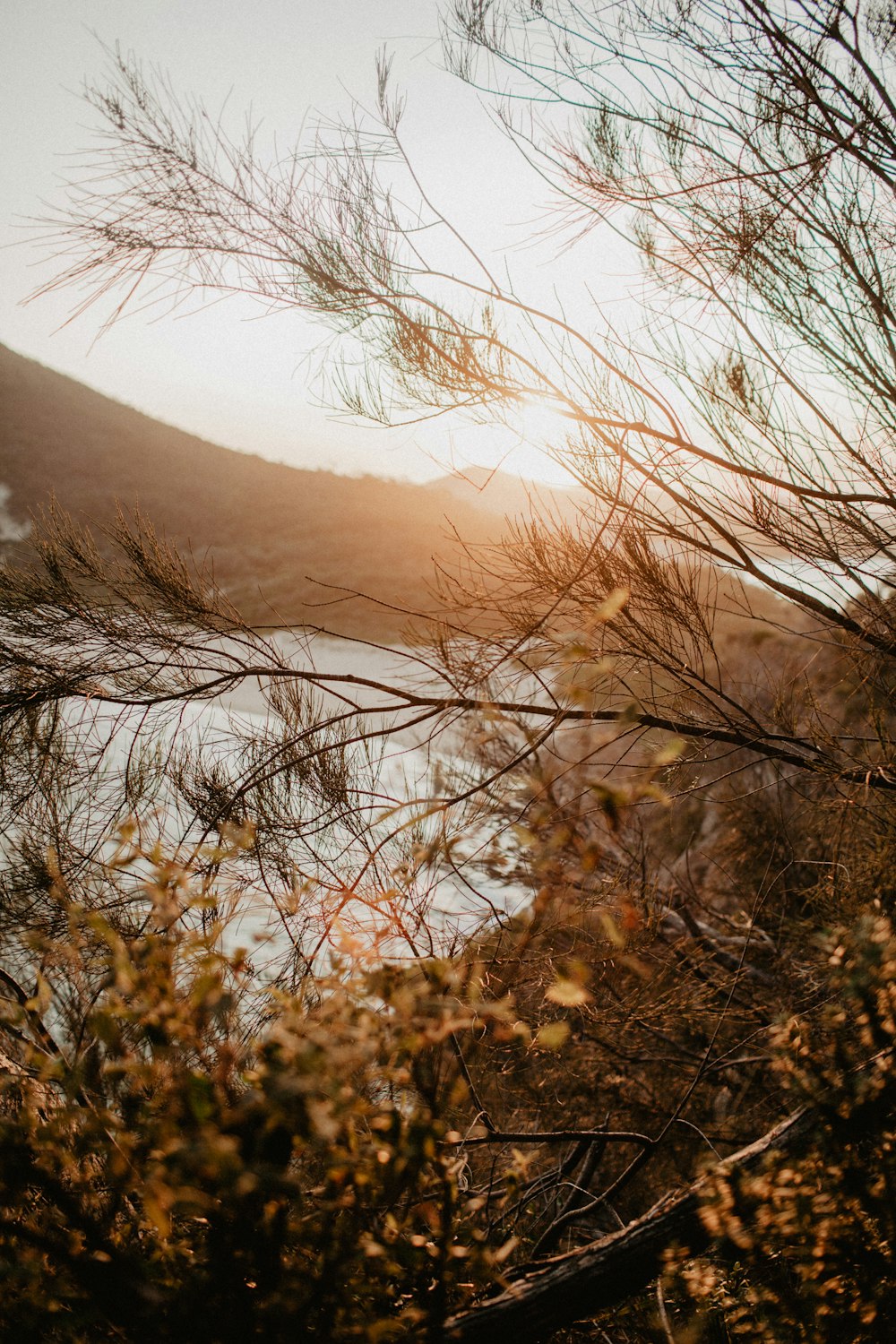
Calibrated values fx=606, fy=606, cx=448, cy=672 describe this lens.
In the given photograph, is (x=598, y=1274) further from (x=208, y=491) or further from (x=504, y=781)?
(x=208, y=491)

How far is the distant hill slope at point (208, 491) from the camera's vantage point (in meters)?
10.4

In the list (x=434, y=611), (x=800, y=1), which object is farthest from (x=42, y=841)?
(x=800, y=1)

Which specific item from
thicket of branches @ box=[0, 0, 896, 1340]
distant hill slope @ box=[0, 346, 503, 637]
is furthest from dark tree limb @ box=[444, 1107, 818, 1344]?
distant hill slope @ box=[0, 346, 503, 637]

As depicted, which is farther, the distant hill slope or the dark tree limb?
the distant hill slope

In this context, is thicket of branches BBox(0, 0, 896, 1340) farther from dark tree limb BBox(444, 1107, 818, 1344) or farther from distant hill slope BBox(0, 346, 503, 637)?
distant hill slope BBox(0, 346, 503, 637)

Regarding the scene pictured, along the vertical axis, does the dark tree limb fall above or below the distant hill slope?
below

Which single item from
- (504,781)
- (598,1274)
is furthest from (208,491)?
(598,1274)

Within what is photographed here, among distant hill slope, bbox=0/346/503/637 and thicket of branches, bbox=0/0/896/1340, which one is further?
distant hill slope, bbox=0/346/503/637

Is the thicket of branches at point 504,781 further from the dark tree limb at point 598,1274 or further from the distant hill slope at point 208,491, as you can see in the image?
the distant hill slope at point 208,491

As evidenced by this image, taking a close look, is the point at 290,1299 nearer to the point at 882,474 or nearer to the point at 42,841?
the point at 42,841

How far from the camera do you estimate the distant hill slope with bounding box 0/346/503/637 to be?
10.4 metres

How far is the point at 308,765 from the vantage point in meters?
2.00

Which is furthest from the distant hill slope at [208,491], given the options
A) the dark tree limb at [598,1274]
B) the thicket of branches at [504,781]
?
the dark tree limb at [598,1274]

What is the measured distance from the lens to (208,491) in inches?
627
